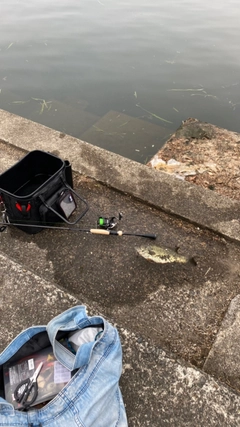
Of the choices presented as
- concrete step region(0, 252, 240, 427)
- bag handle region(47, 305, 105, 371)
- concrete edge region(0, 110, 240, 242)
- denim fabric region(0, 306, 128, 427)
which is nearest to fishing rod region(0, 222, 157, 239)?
concrete edge region(0, 110, 240, 242)

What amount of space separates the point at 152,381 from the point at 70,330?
652 mm

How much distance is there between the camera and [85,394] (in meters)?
1.66

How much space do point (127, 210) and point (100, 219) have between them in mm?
395

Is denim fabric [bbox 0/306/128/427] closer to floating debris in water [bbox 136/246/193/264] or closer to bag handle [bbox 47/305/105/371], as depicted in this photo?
bag handle [bbox 47/305/105/371]

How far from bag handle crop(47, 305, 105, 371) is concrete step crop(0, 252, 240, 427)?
0.36 m

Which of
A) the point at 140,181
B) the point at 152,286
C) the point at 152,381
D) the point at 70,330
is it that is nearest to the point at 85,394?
the point at 70,330

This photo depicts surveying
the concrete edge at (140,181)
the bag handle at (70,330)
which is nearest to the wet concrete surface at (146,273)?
the concrete edge at (140,181)

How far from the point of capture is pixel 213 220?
3.06 metres

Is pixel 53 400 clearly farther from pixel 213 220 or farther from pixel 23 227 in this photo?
pixel 213 220

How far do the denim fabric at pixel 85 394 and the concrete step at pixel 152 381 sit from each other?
22 centimetres

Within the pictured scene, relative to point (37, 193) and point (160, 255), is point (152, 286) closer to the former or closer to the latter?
point (160, 255)

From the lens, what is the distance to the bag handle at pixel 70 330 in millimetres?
1707

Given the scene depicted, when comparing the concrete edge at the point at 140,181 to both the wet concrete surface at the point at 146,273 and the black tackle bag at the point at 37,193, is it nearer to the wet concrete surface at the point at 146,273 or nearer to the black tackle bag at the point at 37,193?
the wet concrete surface at the point at 146,273

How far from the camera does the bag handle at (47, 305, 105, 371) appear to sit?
171 centimetres
